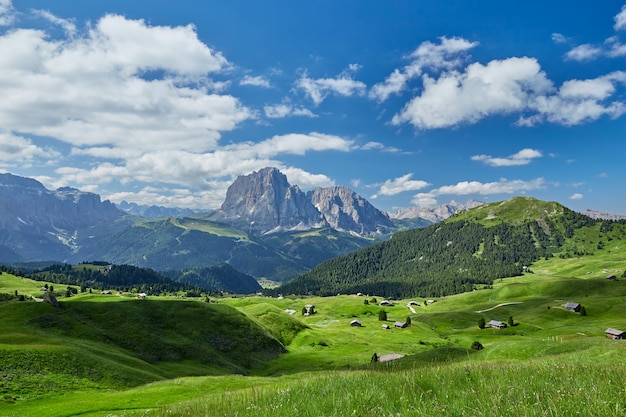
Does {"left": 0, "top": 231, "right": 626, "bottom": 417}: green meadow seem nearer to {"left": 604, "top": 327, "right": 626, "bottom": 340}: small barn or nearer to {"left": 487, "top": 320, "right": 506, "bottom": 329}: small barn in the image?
{"left": 487, "top": 320, "right": 506, "bottom": 329}: small barn

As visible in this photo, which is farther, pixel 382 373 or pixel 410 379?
pixel 382 373

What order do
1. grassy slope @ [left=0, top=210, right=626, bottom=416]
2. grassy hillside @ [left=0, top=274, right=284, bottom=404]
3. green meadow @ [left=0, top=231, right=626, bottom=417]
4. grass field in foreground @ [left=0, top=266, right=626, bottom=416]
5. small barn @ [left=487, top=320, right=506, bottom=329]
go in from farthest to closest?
small barn @ [left=487, top=320, right=506, bottom=329]
grassy hillside @ [left=0, top=274, right=284, bottom=404]
green meadow @ [left=0, top=231, right=626, bottom=417]
grass field in foreground @ [left=0, top=266, right=626, bottom=416]
grassy slope @ [left=0, top=210, right=626, bottom=416]

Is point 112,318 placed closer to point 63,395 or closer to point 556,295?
point 63,395

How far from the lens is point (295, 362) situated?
95500 mm

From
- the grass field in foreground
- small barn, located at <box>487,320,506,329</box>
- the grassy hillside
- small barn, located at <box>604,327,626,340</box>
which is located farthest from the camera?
small barn, located at <box>487,320,506,329</box>

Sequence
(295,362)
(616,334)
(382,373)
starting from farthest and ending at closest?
(295,362), (616,334), (382,373)

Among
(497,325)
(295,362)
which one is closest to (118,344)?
(295,362)

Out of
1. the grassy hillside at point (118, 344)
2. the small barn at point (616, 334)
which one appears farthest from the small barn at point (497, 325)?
the grassy hillside at point (118, 344)

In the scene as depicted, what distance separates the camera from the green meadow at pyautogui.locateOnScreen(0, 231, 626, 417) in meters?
8.30

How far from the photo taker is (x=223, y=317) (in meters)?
109

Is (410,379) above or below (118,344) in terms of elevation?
above

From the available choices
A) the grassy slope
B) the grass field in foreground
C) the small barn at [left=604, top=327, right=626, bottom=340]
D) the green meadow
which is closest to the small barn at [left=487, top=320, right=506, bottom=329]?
the green meadow

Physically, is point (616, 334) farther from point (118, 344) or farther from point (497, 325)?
point (118, 344)

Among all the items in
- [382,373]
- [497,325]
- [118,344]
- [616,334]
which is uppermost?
[382,373]
